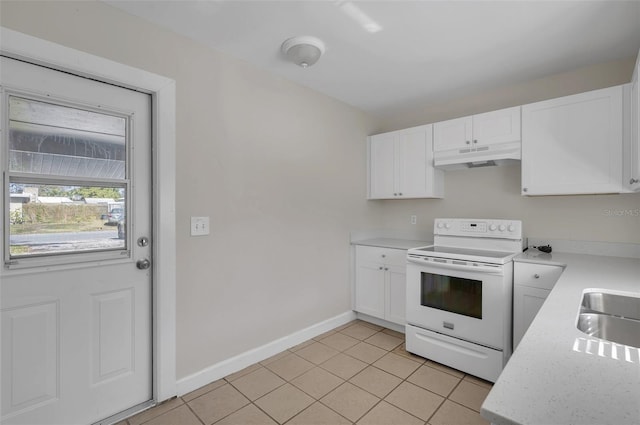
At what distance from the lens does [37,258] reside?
162 centimetres

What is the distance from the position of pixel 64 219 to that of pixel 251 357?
159cm

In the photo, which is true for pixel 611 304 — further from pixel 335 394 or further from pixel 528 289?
pixel 335 394

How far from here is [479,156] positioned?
2711 millimetres

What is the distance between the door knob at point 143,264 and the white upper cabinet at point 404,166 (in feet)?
7.83

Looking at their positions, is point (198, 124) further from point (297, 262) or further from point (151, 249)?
point (297, 262)

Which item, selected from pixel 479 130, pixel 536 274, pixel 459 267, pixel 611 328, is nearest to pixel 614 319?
pixel 611 328

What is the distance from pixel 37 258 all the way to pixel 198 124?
118 centimetres

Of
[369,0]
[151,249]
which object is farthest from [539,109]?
[151,249]

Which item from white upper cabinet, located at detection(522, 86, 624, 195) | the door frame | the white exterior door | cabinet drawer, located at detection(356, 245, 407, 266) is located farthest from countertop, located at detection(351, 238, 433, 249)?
the white exterior door

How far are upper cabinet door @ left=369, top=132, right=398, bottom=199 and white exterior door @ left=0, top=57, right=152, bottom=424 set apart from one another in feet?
7.64

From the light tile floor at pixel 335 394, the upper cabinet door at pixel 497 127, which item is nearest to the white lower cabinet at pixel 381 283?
the light tile floor at pixel 335 394

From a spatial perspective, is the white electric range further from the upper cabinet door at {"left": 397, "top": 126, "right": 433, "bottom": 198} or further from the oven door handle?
the upper cabinet door at {"left": 397, "top": 126, "right": 433, "bottom": 198}

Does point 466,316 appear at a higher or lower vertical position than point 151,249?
lower

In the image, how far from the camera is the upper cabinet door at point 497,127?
255 centimetres
